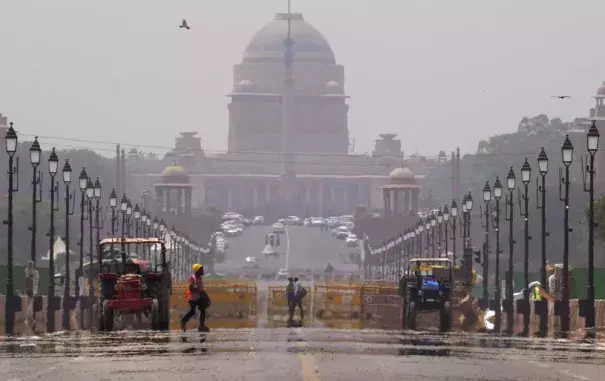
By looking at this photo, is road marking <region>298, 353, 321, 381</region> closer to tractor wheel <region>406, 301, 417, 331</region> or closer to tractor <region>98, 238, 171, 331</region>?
tractor <region>98, 238, 171, 331</region>

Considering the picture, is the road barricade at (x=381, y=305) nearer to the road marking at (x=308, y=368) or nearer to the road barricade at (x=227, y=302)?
the road barricade at (x=227, y=302)

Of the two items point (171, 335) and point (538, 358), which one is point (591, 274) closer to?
point (171, 335)

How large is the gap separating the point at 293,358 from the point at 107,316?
15032 millimetres

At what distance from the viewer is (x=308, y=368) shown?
25.7 metres

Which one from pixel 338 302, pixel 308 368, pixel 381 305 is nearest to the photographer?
pixel 308 368

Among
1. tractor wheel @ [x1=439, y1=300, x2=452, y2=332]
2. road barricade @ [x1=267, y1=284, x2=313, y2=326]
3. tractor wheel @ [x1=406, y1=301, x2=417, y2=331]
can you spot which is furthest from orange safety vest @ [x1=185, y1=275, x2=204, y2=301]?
→ road barricade @ [x1=267, y1=284, x2=313, y2=326]

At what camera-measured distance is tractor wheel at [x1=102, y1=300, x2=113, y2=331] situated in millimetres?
42281

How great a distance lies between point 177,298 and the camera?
77250 mm

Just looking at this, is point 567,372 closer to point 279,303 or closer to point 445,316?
point 445,316

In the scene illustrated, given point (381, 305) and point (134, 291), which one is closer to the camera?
point (134, 291)

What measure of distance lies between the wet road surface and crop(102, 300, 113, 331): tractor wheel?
5649mm

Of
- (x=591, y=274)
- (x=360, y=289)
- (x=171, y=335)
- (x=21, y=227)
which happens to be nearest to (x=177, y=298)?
(x=360, y=289)

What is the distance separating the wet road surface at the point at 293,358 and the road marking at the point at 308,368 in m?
0.01

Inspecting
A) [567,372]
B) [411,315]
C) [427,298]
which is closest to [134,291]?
[411,315]
